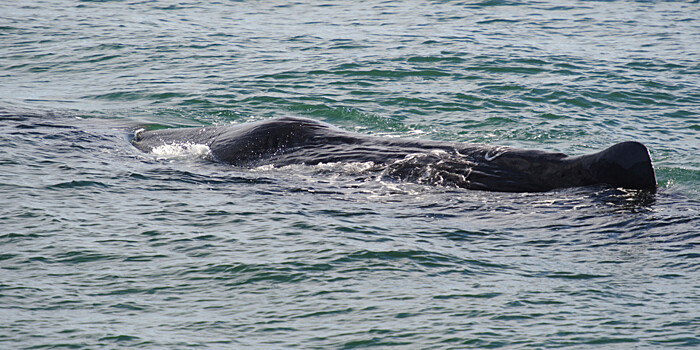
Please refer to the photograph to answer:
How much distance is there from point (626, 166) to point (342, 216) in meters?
2.44

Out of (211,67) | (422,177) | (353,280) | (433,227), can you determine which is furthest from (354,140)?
(211,67)

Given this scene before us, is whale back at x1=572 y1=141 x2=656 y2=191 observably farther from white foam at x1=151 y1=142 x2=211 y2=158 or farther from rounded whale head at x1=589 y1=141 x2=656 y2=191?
white foam at x1=151 y1=142 x2=211 y2=158

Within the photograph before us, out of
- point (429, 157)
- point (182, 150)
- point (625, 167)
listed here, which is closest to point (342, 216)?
point (429, 157)

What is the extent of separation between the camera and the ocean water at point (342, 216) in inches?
217

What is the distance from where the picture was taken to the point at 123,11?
69.3 feet

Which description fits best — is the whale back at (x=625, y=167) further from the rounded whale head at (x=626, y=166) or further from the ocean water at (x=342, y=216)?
the ocean water at (x=342, y=216)

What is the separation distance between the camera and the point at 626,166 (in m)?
7.59

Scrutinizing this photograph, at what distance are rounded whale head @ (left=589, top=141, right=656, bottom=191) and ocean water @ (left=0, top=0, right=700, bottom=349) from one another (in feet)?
0.49

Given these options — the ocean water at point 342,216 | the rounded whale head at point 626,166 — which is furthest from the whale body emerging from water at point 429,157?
the ocean water at point 342,216

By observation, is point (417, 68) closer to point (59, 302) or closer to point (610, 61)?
point (610, 61)

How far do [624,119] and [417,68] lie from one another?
4.14 m

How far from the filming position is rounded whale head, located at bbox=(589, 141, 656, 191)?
24.8 feet

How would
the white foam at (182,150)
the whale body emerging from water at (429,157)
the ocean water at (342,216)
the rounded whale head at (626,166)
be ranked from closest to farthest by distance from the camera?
the ocean water at (342,216) < the rounded whale head at (626,166) < the whale body emerging from water at (429,157) < the white foam at (182,150)

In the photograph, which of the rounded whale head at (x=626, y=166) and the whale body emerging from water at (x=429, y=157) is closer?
the rounded whale head at (x=626, y=166)
